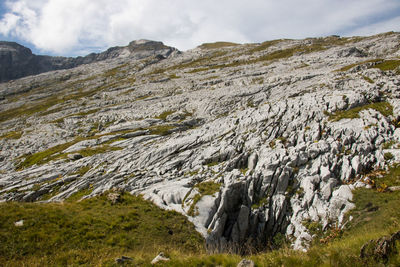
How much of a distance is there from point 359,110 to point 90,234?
42.7 metres

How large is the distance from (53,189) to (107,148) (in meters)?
16.7

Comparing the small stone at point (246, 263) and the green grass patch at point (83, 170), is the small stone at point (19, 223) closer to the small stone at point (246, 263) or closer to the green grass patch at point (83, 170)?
the small stone at point (246, 263)

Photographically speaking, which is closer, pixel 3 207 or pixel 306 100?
pixel 3 207

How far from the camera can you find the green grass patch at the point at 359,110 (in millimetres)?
32272

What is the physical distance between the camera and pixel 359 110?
3416 centimetres

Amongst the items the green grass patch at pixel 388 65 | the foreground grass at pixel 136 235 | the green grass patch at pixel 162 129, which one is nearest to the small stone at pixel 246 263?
the foreground grass at pixel 136 235

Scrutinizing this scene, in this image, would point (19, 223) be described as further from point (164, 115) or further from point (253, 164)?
point (164, 115)

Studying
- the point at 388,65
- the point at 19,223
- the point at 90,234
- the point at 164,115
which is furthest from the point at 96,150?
the point at 388,65

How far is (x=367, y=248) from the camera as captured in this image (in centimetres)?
716

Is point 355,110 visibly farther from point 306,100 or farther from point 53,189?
point 53,189

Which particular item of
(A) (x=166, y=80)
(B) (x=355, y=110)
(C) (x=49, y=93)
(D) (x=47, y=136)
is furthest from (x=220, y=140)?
(C) (x=49, y=93)

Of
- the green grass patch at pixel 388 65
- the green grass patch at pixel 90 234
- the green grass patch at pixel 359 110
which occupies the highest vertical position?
the green grass patch at pixel 388 65

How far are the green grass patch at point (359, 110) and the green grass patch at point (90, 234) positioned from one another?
3163 centimetres

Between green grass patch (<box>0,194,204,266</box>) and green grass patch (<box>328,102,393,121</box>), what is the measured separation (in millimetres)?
31630
